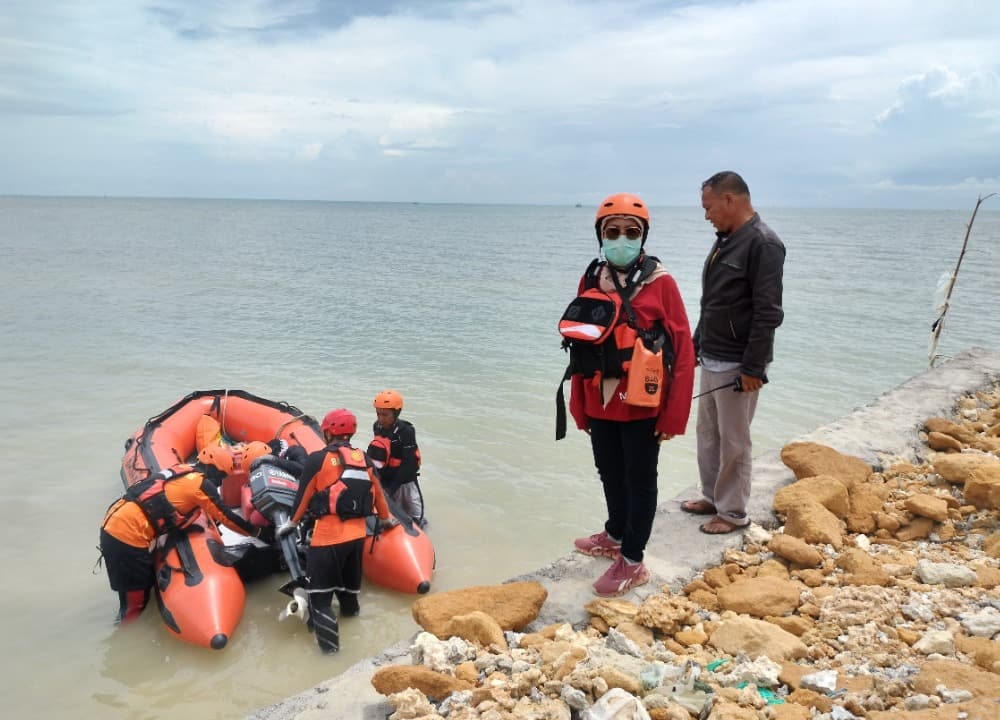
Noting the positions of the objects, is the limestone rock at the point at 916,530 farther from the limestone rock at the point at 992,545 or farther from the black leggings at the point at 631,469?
the black leggings at the point at 631,469

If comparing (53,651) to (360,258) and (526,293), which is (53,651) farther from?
(360,258)

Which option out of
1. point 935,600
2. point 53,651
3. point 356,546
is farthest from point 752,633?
point 53,651

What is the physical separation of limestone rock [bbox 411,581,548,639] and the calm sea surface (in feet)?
4.96

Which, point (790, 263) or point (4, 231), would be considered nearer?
point (790, 263)

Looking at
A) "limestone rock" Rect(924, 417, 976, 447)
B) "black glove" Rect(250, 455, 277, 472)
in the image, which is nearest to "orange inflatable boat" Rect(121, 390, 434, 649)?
"black glove" Rect(250, 455, 277, 472)

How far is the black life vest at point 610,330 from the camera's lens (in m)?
3.03

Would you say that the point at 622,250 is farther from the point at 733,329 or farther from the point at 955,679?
the point at 955,679

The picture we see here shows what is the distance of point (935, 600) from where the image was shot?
9.96 feet

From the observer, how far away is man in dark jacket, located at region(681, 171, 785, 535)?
11.5 feet

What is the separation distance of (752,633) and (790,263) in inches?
1333

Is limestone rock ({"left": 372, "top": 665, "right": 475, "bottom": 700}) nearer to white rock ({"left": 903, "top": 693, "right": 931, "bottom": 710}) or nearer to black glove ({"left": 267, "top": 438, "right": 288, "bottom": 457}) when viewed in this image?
white rock ({"left": 903, "top": 693, "right": 931, "bottom": 710})

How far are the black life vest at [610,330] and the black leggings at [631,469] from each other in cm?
29

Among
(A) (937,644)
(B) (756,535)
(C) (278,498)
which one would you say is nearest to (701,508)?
(B) (756,535)

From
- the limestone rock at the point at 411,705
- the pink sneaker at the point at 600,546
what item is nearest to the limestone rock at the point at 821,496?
the pink sneaker at the point at 600,546
